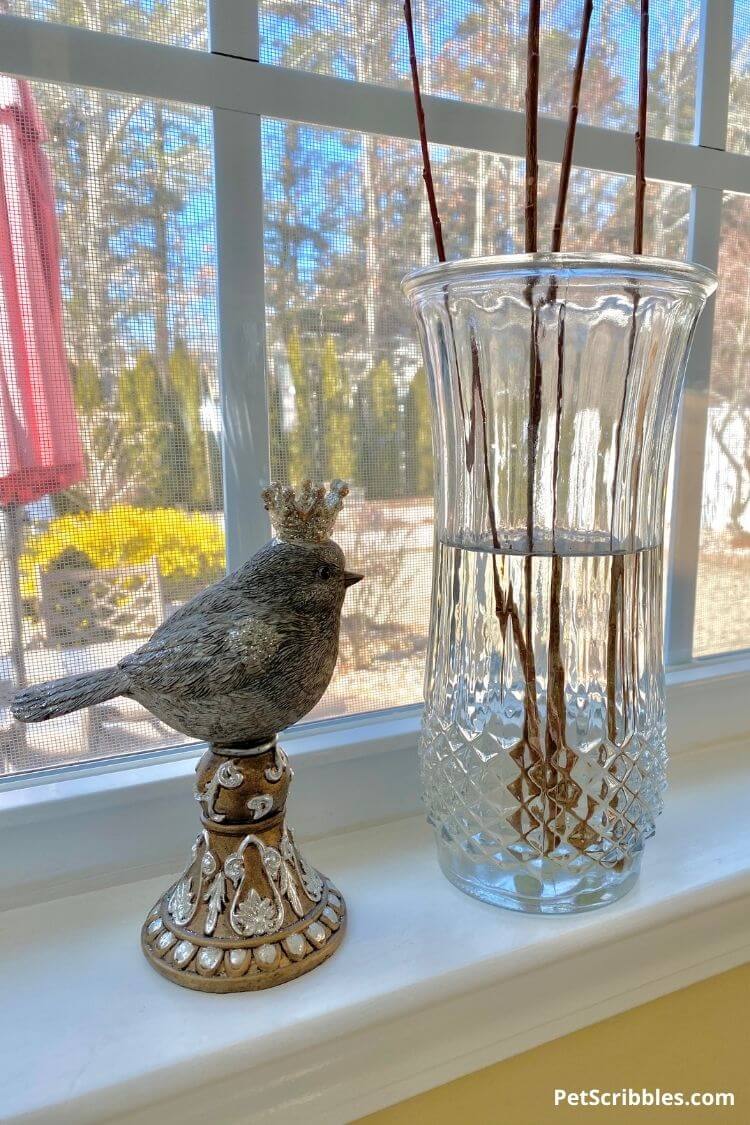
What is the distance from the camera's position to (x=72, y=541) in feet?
1.99

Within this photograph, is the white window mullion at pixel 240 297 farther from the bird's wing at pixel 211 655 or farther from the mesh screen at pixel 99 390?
the bird's wing at pixel 211 655

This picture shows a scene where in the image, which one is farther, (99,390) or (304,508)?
(99,390)

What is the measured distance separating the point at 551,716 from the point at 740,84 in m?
0.74

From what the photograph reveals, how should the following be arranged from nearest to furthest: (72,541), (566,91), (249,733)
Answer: (249,733) → (72,541) → (566,91)

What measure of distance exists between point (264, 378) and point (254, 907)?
0.41m

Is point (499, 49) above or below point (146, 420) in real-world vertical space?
above

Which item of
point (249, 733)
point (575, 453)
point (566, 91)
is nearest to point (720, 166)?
point (566, 91)

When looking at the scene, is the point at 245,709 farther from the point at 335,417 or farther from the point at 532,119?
the point at 532,119

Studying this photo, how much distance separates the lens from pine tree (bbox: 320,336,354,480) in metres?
0.67

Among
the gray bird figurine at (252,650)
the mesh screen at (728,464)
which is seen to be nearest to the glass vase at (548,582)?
the gray bird figurine at (252,650)

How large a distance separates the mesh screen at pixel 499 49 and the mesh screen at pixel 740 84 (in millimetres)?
60

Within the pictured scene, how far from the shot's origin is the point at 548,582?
21.5 inches

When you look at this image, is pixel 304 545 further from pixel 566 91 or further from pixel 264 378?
pixel 566 91

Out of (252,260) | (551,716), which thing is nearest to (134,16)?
(252,260)
